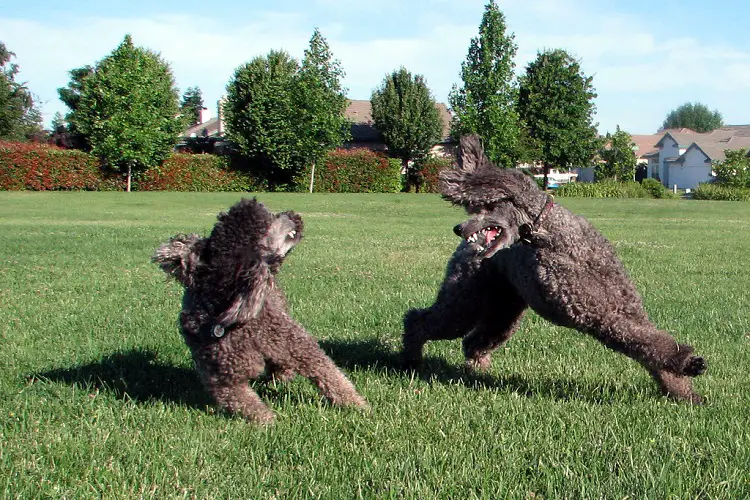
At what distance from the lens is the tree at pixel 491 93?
48281mm

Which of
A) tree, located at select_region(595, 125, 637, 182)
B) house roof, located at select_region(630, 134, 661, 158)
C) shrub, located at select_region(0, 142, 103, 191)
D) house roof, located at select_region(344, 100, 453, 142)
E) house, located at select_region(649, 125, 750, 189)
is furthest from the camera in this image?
house roof, located at select_region(630, 134, 661, 158)

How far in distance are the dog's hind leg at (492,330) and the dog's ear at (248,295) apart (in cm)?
208

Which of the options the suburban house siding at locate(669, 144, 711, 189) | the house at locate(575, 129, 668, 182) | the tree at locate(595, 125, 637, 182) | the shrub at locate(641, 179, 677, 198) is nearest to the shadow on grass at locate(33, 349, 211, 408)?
the shrub at locate(641, 179, 677, 198)

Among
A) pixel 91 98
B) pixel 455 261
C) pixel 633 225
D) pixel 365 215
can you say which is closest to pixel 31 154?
pixel 91 98

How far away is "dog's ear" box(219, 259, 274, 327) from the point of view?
13.4 ft

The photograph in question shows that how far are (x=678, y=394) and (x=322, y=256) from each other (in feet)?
28.6

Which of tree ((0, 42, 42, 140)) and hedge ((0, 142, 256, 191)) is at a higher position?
tree ((0, 42, 42, 140))

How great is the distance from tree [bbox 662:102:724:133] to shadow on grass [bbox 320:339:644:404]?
524ft

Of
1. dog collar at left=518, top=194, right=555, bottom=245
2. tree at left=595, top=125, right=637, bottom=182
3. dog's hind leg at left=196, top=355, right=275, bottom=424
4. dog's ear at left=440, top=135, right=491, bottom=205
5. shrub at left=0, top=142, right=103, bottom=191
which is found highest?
tree at left=595, top=125, right=637, bottom=182

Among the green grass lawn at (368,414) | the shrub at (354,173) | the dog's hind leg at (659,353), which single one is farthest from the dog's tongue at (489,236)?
the shrub at (354,173)

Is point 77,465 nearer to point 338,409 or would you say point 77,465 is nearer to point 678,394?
point 338,409

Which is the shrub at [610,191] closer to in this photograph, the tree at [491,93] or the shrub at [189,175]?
the tree at [491,93]

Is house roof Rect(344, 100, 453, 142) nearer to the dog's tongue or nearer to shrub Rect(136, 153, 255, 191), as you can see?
shrub Rect(136, 153, 255, 191)

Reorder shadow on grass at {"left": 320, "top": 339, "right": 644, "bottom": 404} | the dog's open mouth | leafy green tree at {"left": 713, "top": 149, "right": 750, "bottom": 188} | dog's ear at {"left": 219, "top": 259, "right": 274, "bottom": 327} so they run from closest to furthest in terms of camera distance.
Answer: dog's ear at {"left": 219, "top": 259, "right": 274, "bottom": 327}
the dog's open mouth
shadow on grass at {"left": 320, "top": 339, "right": 644, "bottom": 404}
leafy green tree at {"left": 713, "top": 149, "right": 750, "bottom": 188}
